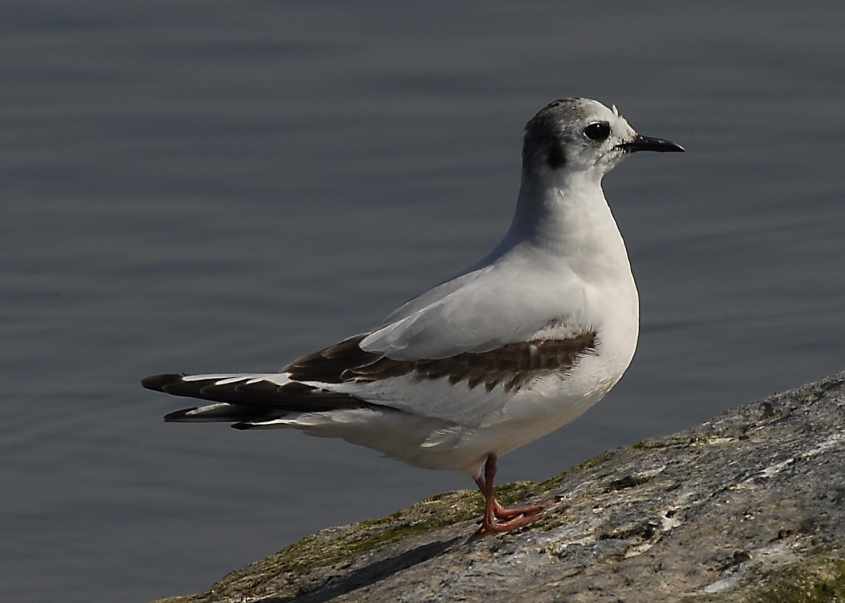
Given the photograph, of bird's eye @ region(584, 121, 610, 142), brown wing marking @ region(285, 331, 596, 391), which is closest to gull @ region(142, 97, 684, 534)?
brown wing marking @ region(285, 331, 596, 391)

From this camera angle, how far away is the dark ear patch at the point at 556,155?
7.48 m

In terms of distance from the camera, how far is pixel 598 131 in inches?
297

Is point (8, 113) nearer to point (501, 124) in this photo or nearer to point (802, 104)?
point (501, 124)

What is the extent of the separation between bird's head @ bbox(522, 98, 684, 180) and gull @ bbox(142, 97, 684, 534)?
0.32 m

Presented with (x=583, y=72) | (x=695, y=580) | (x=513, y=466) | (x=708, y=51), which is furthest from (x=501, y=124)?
(x=695, y=580)

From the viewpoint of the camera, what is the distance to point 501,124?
14023 mm

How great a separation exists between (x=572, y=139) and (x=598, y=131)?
0.13 meters

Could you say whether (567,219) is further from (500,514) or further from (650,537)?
(650,537)

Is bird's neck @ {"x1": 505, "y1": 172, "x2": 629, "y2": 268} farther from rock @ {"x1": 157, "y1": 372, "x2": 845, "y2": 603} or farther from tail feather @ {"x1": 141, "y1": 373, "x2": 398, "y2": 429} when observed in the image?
tail feather @ {"x1": 141, "y1": 373, "x2": 398, "y2": 429}

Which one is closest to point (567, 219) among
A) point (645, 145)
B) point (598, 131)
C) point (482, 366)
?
point (598, 131)

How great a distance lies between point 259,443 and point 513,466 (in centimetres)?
165

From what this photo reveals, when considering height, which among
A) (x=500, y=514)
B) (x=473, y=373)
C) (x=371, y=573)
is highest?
(x=473, y=373)

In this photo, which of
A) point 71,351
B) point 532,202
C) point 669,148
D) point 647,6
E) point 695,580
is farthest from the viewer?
point 647,6

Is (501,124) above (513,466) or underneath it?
above
